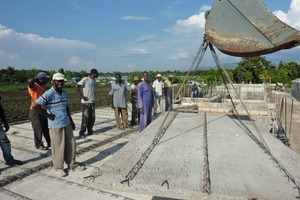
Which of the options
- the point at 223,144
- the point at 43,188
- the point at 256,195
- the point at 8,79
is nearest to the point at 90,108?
the point at 43,188

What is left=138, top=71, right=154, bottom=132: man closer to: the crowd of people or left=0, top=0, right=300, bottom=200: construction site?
the crowd of people

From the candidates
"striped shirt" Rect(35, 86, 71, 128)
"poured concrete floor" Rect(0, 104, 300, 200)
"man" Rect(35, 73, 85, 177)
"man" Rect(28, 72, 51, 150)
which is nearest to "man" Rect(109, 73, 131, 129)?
"man" Rect(28, 72, 51, 150)

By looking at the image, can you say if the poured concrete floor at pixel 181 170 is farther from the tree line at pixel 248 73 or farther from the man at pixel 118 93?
the tree line at pixel 248 73

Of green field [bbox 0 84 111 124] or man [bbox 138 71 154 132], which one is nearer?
man [bbox 138 71 154 132]

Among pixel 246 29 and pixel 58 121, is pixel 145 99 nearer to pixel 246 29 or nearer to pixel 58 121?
pixel 58 121

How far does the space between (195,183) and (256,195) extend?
1.54 ft

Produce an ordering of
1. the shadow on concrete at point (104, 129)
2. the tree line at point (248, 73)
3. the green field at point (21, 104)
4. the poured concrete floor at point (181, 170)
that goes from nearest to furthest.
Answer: the poured concrete floor at point (181, 170)
the shadow on concrete at point (104, 129)
the green field at point (21, 104)
the tree line at point (248, 73)

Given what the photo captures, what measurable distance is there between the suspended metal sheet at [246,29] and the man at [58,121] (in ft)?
7.71

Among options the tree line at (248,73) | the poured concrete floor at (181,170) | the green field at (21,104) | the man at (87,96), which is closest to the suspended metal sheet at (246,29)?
the poured concrete floor at (181,170)

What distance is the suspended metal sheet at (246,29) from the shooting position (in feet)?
10.1

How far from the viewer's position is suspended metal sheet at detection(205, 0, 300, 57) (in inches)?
122

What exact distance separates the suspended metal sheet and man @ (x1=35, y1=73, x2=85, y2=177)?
7.71 feet

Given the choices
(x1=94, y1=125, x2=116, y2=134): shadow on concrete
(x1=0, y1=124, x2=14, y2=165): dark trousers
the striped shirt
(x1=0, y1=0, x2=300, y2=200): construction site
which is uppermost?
the striped shirt

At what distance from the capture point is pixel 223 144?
10.5 ft
